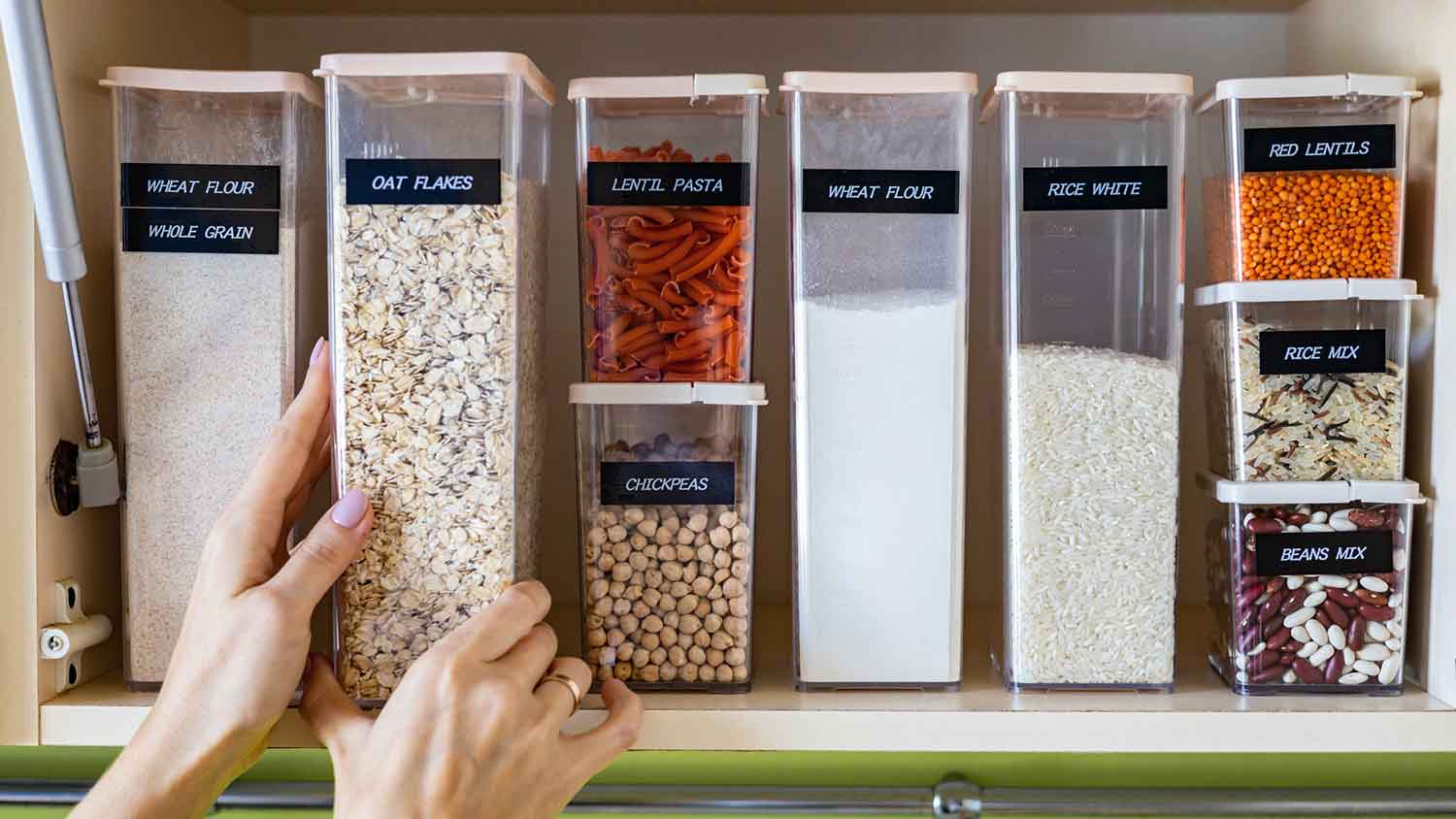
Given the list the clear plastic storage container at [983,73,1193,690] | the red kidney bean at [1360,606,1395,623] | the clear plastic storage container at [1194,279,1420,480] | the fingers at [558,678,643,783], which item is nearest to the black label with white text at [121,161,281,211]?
the fingers at [558,678,643,783]

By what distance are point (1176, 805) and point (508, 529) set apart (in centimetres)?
70

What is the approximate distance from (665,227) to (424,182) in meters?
0.16

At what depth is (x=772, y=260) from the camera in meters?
1.05

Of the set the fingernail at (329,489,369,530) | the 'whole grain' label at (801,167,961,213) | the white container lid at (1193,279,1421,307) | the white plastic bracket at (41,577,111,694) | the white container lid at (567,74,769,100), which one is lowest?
the white plastic bracket at (41,577,111,694)

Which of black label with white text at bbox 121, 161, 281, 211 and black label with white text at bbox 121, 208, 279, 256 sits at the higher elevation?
black label with white text at bbox 121, 161, 281, 211

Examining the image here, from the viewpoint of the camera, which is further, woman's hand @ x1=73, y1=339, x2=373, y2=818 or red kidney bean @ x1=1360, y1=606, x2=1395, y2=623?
red kidney bean @ x1=1360, y1=606, x2=1395, y2=623

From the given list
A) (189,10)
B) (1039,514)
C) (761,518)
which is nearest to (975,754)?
(761,518)

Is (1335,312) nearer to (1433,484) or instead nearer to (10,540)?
(1433,484)

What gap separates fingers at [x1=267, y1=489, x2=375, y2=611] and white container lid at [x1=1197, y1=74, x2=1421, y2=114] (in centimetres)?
64

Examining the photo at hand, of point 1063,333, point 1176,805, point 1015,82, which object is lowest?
point 1176,805

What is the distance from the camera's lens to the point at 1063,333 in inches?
30.7

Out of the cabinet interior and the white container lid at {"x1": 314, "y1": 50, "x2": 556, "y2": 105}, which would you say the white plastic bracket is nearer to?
the cabinet interior

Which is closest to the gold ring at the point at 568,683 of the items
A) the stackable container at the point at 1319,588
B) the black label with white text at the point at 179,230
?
the black label with white text at the point at 179,230

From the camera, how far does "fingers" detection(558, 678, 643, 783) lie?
0.73 meters
